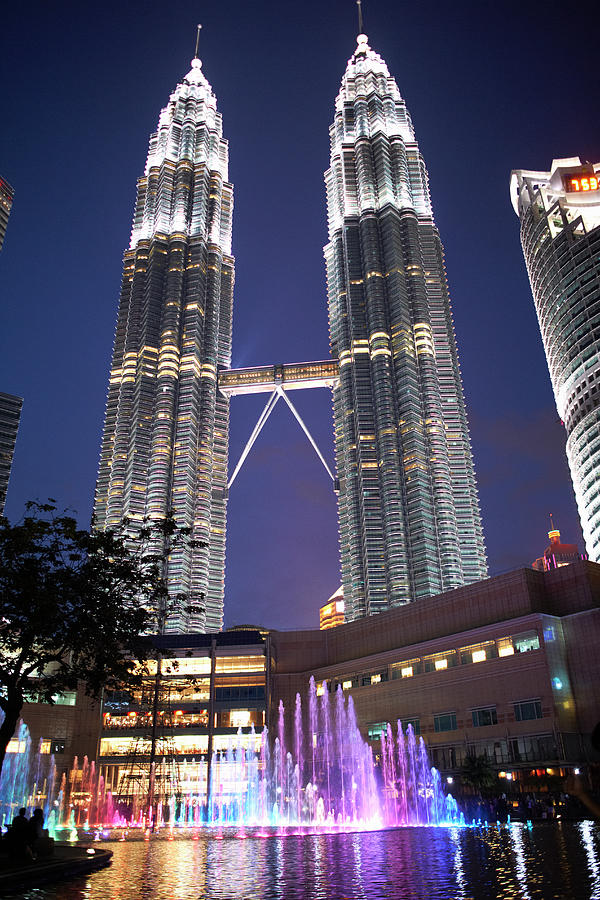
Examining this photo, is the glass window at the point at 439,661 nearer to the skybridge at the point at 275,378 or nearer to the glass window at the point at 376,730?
the glass window at the point at 376,730

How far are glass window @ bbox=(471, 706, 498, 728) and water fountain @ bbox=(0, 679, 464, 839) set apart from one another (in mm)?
8002

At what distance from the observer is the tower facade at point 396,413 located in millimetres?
152875

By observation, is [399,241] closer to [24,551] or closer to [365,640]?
[365,640]

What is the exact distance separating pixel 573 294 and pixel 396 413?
155ft

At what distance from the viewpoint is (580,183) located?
15900 cm

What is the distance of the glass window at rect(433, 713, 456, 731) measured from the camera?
255 ft

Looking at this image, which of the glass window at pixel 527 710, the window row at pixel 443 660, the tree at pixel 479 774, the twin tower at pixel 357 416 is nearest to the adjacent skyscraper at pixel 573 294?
the twin tower at pixel 357 416

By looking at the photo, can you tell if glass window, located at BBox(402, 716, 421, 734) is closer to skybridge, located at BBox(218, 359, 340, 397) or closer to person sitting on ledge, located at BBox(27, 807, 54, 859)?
person sitting on ledge, located at BBox(27, 807, 54, 859)

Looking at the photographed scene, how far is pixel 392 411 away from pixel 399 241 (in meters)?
51.2

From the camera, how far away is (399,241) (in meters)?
188

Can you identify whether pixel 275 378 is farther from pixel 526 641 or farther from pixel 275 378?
pixel 526 641

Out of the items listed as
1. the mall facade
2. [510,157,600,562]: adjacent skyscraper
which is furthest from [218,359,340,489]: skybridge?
the mall facade

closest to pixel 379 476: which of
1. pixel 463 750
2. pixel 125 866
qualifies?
pixel 463 750

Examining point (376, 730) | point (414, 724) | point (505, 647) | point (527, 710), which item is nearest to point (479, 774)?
point (527, 710)
